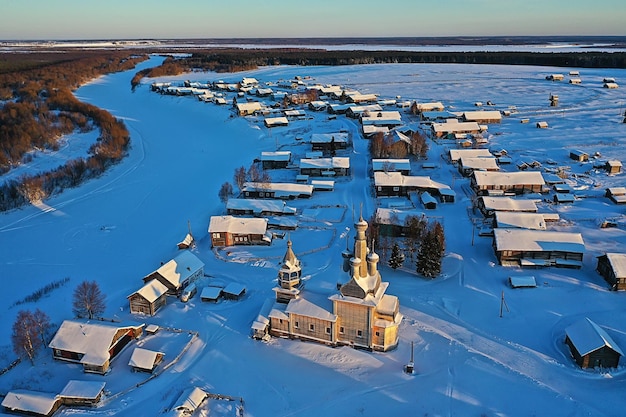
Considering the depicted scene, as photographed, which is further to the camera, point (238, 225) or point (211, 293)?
point (238, 225)

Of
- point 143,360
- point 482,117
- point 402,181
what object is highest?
point 482,117

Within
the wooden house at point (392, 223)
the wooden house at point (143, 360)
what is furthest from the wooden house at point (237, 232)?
the wooden house at point (143, 360)

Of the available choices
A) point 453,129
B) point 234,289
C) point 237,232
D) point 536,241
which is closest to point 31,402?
point 234,289

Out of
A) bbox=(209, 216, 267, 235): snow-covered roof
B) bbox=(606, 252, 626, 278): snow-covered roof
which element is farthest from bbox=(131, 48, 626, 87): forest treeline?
bbox=(606, 252, 626, 278): snow-covered roof

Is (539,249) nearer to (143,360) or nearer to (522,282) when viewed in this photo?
(522,282)

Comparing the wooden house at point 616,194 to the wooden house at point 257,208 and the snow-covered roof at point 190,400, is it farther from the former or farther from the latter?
the snow-covered roof at point 190,400

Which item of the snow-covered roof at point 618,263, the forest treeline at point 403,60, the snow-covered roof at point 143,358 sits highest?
the forest treeline at point 403,60
